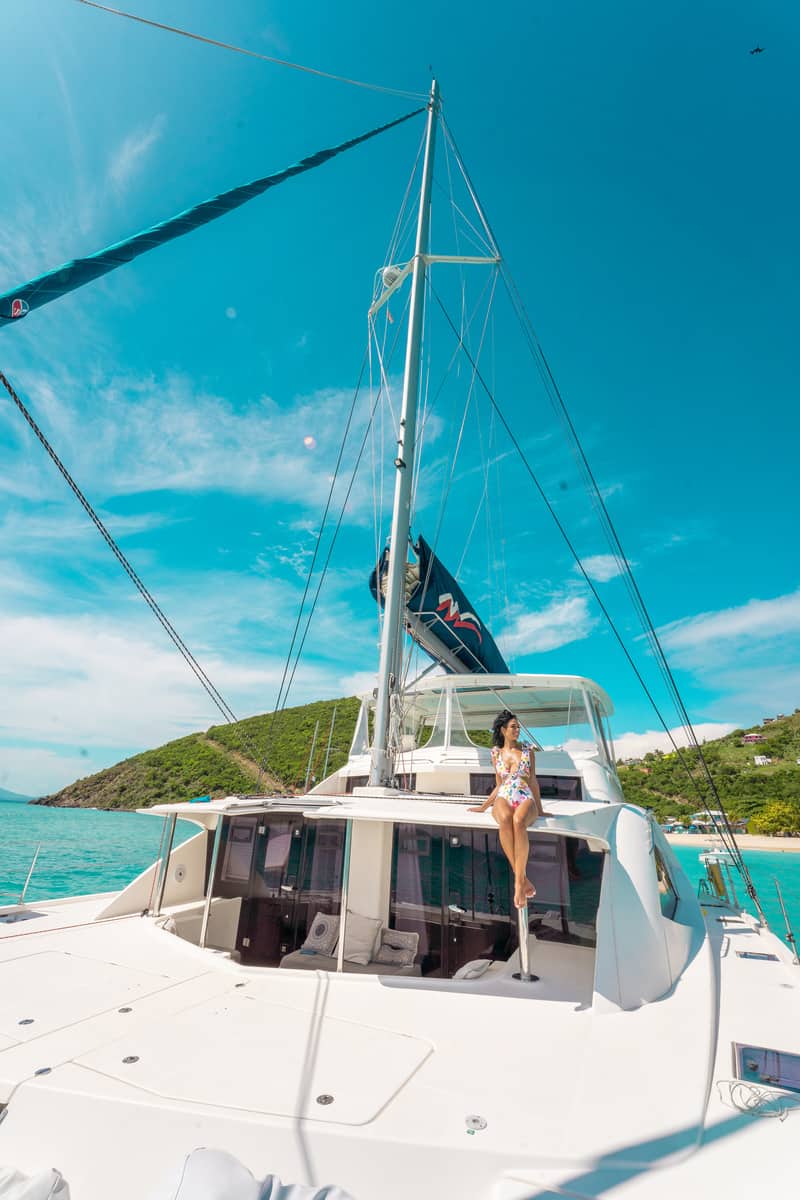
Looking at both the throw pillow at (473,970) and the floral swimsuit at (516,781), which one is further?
the throw pillow at (473,970)

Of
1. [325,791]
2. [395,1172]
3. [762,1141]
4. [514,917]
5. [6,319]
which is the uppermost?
[6,319]

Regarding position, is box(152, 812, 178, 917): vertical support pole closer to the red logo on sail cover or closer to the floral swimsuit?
the floral swimsuit

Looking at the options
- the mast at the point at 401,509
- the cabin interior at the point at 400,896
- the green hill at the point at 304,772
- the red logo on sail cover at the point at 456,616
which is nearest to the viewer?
the cabin interior at the point at 400,896

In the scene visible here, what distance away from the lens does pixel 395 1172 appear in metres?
2.09

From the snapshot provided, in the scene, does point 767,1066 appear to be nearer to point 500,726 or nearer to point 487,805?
point 487,805

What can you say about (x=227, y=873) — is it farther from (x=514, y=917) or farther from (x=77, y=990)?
(x=514, y=917)

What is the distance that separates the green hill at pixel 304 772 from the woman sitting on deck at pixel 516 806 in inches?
1368

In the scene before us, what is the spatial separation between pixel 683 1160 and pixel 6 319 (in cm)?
494

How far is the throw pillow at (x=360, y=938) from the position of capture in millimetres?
4930

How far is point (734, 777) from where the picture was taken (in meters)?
46.7

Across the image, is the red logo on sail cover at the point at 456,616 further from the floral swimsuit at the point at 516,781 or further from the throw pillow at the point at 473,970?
the throw pillow at the point at 473,970

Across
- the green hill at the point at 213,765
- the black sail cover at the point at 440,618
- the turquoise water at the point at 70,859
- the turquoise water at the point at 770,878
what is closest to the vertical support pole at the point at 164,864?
the black sail cover at the point at 440,618

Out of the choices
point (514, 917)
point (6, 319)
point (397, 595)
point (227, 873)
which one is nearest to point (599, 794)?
point (514, 917)

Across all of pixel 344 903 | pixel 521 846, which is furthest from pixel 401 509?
pixel 344 903
